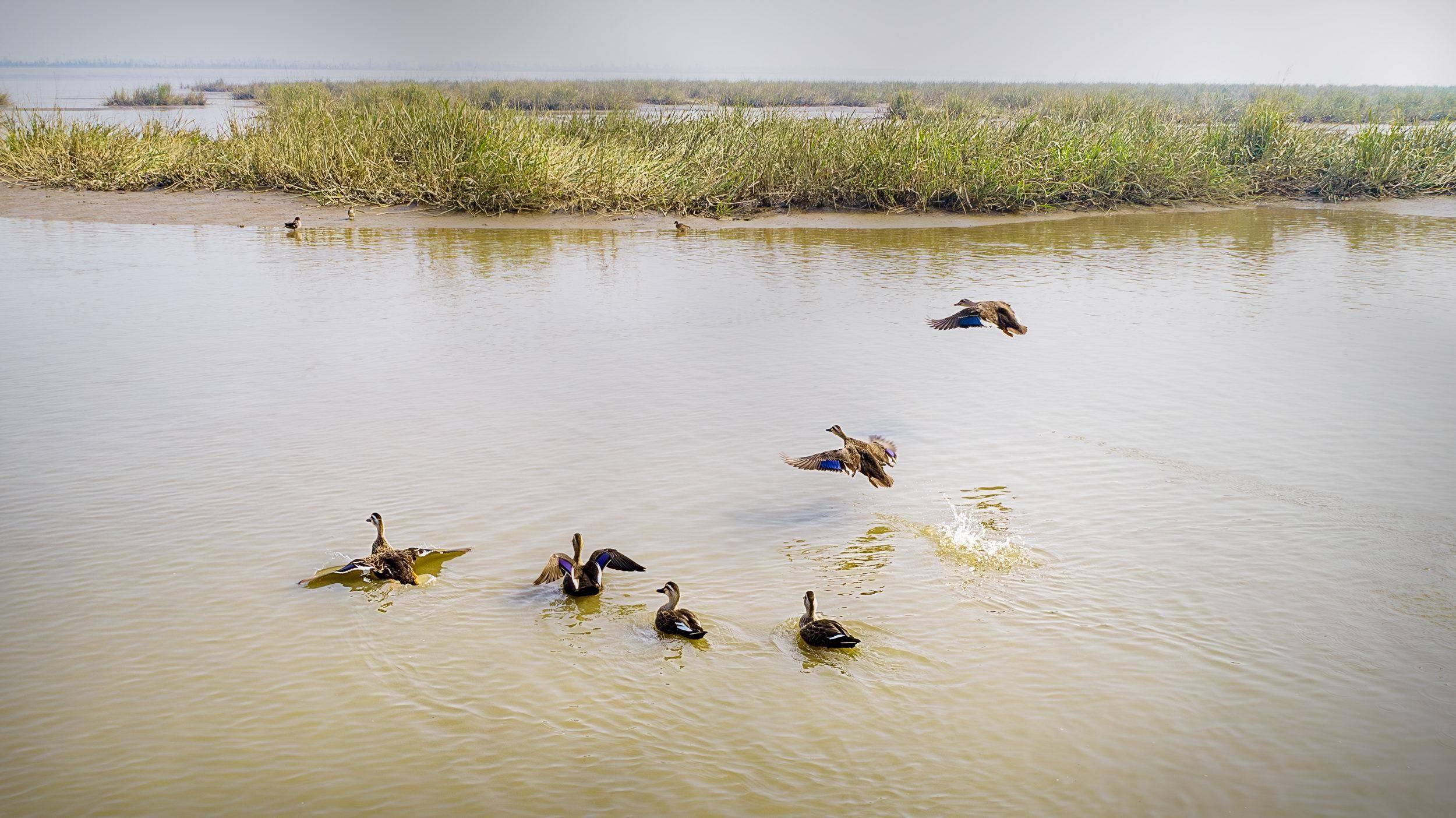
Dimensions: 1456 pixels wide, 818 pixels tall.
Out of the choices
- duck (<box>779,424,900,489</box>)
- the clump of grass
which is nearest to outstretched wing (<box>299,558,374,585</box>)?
duck (<box>779,424,900,489</box>)

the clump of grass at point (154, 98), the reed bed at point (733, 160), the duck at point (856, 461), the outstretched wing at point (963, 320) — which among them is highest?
the clump of grass at point (154, 98)

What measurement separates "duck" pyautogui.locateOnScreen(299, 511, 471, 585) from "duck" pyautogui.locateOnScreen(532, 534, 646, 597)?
0.56m

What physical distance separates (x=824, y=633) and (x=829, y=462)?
4.52ft

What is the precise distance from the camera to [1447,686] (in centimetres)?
413

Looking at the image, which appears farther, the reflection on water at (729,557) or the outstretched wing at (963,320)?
the outstretched wing at (963,320)

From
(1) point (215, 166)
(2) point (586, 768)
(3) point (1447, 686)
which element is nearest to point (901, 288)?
(3) point (1447, 686)

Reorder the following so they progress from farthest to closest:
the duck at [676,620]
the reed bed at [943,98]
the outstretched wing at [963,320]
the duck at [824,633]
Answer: the reed bed at [943,98]
the outstretched wing at [963,320]
the duck at [676,620]
the duck at [824,633]

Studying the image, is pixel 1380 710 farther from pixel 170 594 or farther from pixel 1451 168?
pixel 1451 168

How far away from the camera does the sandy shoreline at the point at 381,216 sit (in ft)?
50.4

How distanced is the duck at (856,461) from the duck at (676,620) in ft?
3.91

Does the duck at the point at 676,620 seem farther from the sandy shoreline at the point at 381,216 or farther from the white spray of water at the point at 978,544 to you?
the sandy shoreline at the point at 381,216

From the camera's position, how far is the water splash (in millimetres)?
5094

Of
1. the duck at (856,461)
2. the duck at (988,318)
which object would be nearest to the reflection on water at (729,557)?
the duck at (856,461)

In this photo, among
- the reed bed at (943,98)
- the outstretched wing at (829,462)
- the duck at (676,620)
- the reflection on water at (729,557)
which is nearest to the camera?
the reflection on water at (729,557)
